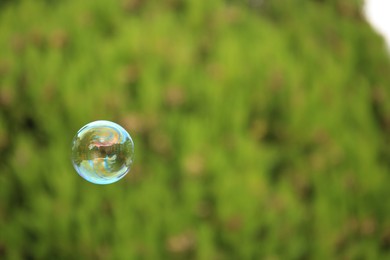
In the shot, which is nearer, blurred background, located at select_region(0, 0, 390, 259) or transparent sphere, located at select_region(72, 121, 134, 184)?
transparent sphere, located at select_region(72, 121, 134, 184)

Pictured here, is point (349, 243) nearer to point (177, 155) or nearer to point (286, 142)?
point (286, 142)

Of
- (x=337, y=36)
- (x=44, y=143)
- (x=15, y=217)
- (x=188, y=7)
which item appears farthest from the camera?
(x=337, y=36)

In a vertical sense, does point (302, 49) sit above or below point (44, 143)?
above

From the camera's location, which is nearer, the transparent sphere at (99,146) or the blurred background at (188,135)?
the transparent sphere at (99,146)

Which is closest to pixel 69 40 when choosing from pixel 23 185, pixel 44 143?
pixel 44 143
